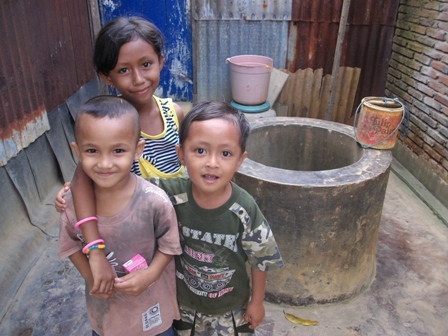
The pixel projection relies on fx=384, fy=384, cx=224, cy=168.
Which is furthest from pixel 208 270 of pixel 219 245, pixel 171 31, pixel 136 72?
pixel 171 31

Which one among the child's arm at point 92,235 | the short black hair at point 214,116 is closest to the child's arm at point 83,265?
the child's arm at point 92,235

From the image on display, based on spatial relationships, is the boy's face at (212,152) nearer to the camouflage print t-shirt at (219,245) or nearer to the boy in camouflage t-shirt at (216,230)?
the boy in camouflage t-shirt at (216,230)

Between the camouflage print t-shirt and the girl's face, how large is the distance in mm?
400

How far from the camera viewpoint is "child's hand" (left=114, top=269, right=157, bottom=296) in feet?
4.44

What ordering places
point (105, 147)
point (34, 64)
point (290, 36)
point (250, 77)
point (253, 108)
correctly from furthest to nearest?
point (290, 36) → point (253, 108) → point (250, 77) → point (34, 64) → point (105, 147)

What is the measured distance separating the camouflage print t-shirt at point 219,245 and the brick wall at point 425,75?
10.6 ft

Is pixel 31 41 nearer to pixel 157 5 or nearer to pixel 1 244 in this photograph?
pixel 1 244

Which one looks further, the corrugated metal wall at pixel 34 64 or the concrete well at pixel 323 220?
the corrugated metal wall at pixel 34 64

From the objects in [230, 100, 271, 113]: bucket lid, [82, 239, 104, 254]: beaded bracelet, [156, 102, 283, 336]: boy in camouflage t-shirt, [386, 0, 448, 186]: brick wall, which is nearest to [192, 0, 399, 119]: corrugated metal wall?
[386, 0, 448, 186]: brick wall

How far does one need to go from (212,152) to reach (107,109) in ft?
1.28

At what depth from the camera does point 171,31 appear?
531 centimetres

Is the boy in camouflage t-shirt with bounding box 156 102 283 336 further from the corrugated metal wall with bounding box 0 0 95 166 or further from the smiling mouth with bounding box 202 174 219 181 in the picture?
the corrugated metal wall with bounding box 0 0 95 166

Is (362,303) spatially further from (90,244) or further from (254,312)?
(90,244)

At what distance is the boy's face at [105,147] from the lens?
4.20ft
